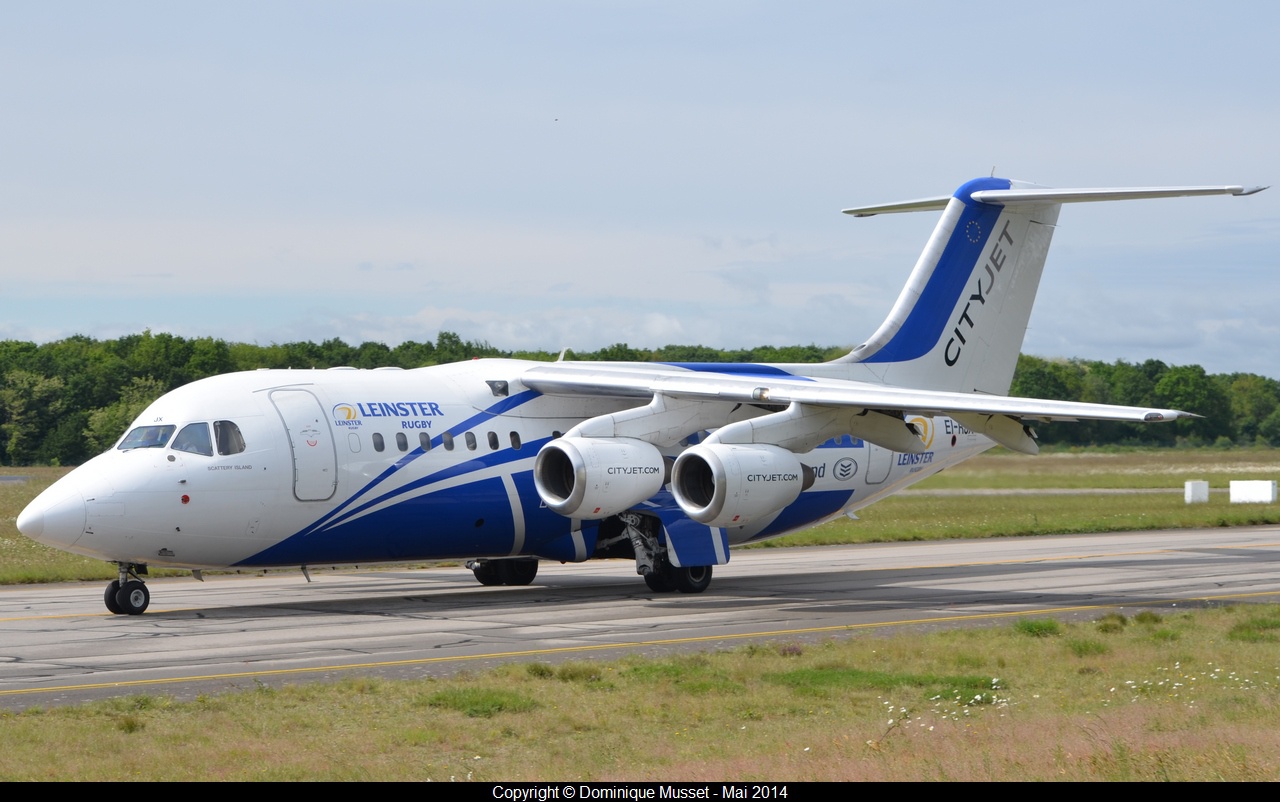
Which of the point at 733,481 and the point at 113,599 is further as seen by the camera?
the point at 733,481

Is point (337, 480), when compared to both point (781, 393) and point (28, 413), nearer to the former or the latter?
point (781, 393)

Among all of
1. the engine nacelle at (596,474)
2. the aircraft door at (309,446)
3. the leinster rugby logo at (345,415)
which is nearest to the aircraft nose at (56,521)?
the aircraft door at (309,446)

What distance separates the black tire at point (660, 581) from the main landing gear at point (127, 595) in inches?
282

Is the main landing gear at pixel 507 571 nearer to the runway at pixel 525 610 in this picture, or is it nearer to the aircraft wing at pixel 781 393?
the runway at pixel 525 610

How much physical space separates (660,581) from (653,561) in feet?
1.19

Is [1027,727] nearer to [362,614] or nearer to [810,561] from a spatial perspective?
[362,614]

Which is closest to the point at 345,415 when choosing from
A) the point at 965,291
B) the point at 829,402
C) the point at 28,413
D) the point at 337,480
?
the point at 337,480

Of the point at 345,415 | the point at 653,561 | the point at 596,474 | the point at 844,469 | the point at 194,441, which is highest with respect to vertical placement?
the point at 345,415

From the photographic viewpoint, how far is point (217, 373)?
57.4 metres

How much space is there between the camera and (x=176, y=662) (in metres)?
14.4

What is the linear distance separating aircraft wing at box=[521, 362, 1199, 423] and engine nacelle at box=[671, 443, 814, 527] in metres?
0.87

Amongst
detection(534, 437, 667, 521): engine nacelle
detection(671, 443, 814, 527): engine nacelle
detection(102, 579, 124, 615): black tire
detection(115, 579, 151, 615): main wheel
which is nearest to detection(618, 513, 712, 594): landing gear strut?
detection(534, 437, 667, 521): engine nacelle

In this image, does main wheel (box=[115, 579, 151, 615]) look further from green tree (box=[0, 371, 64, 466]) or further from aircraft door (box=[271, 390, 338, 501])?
green tree (box=[0, 371, 64, 466])

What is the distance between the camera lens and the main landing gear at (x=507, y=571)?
2341 cm
